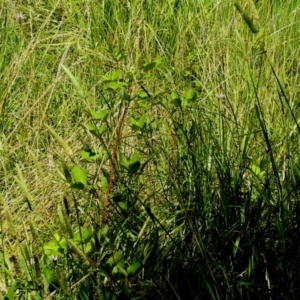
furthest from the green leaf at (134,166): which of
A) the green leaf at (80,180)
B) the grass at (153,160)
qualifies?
the green leaf at (80,180)

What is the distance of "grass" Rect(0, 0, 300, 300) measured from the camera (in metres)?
1.46

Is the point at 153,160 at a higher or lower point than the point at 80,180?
lower

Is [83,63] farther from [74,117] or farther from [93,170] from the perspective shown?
[93,170]

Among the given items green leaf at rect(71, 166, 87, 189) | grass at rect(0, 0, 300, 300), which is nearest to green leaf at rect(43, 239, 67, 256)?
grass at rect(0, 0, 300, 300)

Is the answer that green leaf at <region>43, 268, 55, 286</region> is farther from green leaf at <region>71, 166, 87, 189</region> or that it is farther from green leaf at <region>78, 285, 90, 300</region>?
green leaf at <region>71, 166, 87, 189</region>

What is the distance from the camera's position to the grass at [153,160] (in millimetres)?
1459

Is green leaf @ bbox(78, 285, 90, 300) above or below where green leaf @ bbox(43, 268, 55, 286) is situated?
below

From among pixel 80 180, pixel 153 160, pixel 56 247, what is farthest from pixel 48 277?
pixel 153 160

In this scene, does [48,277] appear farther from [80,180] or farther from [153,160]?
[153,160]

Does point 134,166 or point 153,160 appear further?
point 153,160

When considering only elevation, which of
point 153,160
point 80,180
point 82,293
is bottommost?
point 82,293

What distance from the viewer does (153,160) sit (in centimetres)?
190

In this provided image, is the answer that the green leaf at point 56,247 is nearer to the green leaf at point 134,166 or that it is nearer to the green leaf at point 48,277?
the green leaf at point 48,277

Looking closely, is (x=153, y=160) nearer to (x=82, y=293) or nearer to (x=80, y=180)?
(x=80, y=180)
